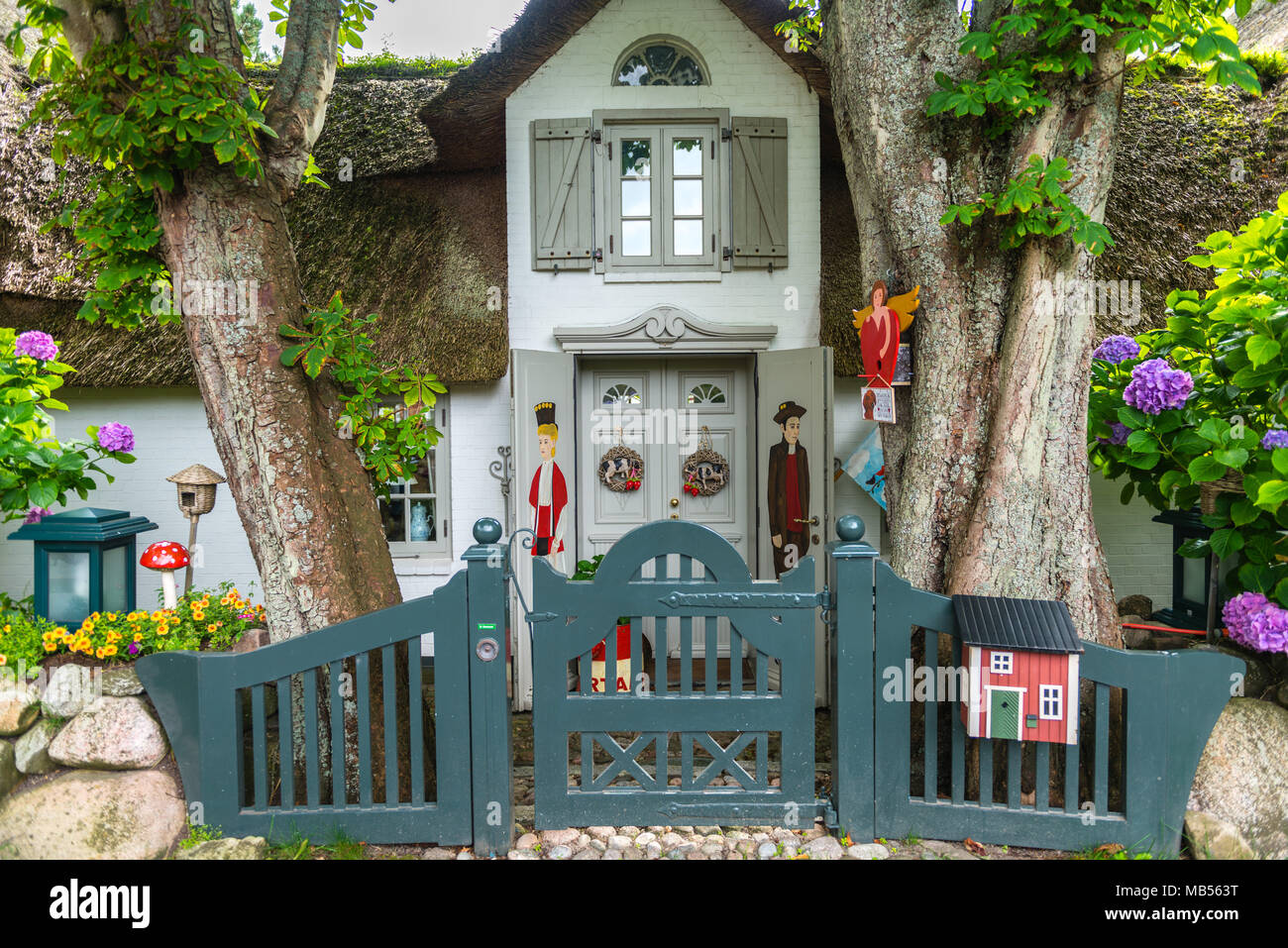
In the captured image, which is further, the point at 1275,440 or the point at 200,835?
the point at 1275,440

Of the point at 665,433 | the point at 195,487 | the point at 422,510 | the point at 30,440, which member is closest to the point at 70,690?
the point at 30,440

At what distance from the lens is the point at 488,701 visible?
2.21m

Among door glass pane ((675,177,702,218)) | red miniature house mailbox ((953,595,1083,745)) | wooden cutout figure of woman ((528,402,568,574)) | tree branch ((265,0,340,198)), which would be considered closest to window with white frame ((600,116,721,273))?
door glass pane ((675,177,702,218))

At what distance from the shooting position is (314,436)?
2760 mm

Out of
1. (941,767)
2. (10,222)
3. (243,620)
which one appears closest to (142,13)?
(243,620)

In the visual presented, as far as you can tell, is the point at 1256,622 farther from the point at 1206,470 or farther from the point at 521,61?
the point at 521,61

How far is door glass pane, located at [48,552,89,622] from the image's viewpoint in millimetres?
2957

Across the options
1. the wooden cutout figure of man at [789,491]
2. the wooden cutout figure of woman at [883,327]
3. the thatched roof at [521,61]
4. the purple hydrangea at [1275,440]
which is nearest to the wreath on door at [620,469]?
the wooden cutout figure of man at [789,491]

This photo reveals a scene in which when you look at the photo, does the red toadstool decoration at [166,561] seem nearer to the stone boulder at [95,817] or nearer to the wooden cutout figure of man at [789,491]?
the stone boulder at [95,817]

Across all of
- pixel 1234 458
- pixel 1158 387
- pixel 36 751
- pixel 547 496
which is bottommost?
pixel 36 751

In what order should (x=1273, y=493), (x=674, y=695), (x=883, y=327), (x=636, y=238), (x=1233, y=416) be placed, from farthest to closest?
(x=636, y=238) → (x=883, y=327) → (x=1233, y=416) → (x=1273, y=493) → (x=674, y=695)

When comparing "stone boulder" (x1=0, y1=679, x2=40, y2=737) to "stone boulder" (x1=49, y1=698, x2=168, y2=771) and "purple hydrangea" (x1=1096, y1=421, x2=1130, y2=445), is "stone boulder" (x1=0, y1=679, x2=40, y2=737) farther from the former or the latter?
"purple hydrangea" (x1=1096, y1=421, x2=1130, y2=445)

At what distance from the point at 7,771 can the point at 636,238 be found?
13.5ft

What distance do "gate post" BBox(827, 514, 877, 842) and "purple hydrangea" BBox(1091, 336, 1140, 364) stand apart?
188 cm
